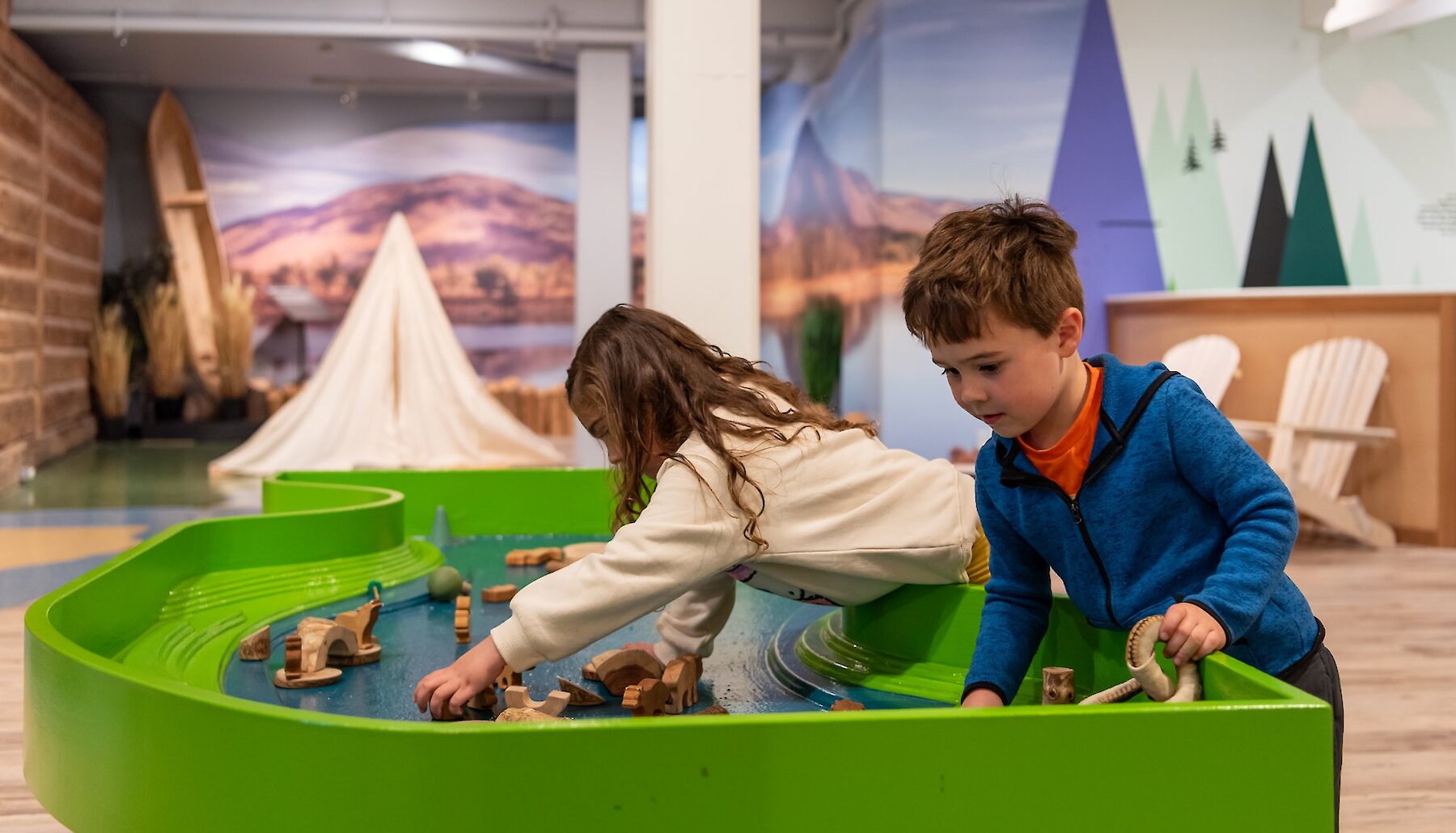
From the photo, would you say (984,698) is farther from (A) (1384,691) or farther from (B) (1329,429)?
(B) (1329,429)

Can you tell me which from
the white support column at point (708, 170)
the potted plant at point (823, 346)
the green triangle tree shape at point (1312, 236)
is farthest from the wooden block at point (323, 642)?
the green triangle tree shape at point (1312, 236)

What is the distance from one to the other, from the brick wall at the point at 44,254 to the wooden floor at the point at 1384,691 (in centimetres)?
456

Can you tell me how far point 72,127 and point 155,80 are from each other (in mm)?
969

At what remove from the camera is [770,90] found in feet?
31.0

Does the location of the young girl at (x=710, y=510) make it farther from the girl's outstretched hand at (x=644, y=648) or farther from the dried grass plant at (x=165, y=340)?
the dried grass plant at (x=165, y=340)

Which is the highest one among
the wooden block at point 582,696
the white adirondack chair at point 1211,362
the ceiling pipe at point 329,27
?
the ceiling pipe at point 329,27

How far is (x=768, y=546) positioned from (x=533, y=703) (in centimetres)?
40

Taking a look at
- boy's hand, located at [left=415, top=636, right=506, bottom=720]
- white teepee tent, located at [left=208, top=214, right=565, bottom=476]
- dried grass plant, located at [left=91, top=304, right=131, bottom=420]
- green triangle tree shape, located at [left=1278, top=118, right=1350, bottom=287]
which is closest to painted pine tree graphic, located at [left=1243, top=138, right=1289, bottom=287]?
green triangle tree shape, located at [left=1278, top=118, right=1350, bottom=287]

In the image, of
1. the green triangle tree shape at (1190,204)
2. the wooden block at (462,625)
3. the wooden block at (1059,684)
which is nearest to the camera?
the wooden block at (1059,684)

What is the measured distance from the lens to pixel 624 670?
1848mm

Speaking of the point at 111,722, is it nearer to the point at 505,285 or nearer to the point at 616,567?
the point at 616,567

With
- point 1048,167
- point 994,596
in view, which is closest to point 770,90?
point 1048,167

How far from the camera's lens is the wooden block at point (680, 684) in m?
1.75

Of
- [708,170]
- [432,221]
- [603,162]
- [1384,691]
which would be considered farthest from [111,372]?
[1384,691]
